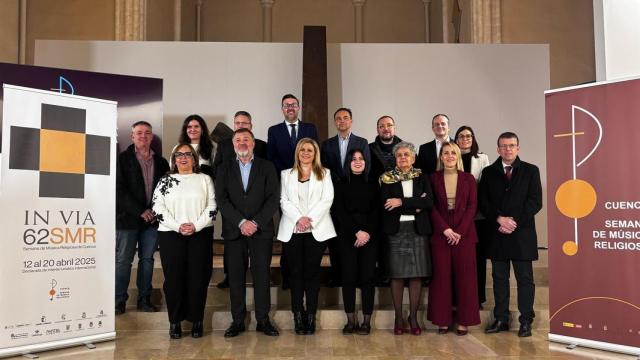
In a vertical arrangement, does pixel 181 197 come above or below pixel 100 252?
above

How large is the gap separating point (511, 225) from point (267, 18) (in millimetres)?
8817

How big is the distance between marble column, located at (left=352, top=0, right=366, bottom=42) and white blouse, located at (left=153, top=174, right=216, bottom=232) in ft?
27.3

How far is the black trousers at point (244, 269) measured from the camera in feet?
14.0

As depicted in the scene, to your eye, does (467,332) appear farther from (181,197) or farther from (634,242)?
(181,197)

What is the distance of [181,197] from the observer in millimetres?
4203

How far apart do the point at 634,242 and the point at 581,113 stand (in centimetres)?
93

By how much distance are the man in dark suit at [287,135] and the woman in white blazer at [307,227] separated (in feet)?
1.83

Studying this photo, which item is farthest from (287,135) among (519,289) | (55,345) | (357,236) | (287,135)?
(55,345)

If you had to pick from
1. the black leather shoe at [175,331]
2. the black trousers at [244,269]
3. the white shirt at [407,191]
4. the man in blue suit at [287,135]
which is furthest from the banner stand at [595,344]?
the black leather shoe at [175,331]

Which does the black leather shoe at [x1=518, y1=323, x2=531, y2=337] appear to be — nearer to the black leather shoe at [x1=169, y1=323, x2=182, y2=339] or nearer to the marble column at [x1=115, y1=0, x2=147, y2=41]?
the black leather shoe at [x1=169, y1=323, x2=182, y2=339]

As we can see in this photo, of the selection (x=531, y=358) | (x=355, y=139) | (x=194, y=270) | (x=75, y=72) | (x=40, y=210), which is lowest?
(x=531, y=358)

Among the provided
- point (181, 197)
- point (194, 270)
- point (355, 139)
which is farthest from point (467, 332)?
point (181, 197)

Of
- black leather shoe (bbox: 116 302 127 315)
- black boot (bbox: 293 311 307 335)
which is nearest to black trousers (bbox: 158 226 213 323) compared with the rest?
black leather shoe (bbox: 116 302 127 315)

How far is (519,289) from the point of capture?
4367 millimetres
